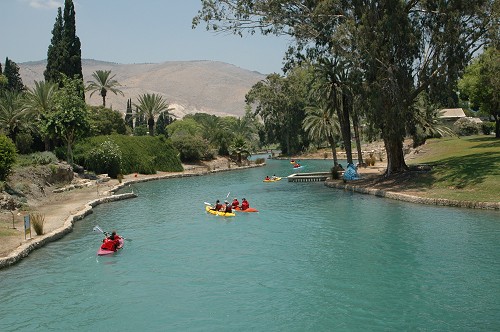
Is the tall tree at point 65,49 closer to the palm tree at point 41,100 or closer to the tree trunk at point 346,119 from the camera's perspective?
the palm tree at point 41,100

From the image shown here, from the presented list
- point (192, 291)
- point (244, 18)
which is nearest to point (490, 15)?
point (244, 18)

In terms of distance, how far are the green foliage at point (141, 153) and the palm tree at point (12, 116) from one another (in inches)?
350

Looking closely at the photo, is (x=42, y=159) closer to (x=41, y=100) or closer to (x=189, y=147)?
(x=41, y=100)

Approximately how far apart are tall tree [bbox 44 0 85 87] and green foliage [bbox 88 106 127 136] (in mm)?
6497

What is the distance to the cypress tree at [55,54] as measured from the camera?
72.0m

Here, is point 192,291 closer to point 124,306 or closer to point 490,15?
point 124,306

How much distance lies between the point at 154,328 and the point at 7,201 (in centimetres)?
2155

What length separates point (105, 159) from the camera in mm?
62500

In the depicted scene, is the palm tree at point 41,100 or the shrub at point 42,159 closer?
the shrub at point 42,159

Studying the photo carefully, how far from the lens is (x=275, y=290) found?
57.9 feet

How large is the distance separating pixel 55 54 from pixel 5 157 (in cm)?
4404

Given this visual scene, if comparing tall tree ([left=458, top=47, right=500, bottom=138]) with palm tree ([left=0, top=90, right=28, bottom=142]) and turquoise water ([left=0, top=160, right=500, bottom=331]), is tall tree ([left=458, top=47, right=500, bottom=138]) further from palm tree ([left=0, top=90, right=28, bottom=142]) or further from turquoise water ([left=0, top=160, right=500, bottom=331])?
palm tree ([left=0, top=90, right=28, bottom=142])

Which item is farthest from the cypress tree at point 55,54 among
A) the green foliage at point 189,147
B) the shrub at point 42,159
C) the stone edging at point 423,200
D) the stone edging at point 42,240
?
the stone edging at point 423,200

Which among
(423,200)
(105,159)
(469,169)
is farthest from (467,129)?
(105,159)
